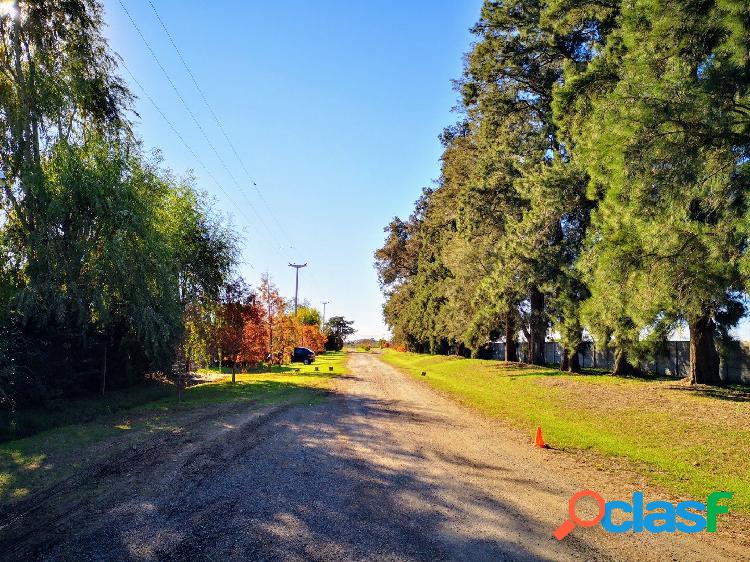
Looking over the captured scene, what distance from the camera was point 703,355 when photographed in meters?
18.2

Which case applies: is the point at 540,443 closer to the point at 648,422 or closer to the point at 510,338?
the point at 648,422

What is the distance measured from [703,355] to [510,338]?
16.0 m

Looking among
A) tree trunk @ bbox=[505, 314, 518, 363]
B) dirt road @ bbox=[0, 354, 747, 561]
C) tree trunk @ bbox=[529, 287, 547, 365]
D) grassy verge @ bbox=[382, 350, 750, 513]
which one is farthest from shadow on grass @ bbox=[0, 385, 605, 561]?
tree trunk @ bbox=[505, 314, 518, 363]

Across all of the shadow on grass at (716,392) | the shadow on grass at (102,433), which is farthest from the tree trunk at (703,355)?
the shadow on grass at (102,433)

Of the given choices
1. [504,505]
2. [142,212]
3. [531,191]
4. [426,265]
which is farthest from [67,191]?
[426,265]

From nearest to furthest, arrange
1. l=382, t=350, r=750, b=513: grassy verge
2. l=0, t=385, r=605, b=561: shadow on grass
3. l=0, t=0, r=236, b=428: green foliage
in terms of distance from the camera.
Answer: l=0, t=385, r=605, b=561: shadow on grass < l=382, t=350, r=750, b=513: grassy verge < l=0, t=0, r=236, b=428: green foliage

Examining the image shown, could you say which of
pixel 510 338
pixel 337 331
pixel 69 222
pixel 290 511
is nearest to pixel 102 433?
pixel 69 222

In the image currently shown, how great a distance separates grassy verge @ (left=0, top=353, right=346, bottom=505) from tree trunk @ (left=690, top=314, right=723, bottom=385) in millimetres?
14070

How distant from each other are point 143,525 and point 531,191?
22.8m

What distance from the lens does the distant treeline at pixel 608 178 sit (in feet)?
35.7

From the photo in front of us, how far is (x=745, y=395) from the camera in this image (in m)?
15.5

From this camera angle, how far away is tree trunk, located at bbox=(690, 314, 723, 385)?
18.0 meters

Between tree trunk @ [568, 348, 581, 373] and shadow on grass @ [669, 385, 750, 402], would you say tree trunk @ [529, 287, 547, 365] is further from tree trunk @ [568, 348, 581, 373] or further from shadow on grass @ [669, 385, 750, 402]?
shadow on grass @ [669, 385, 750, 402]

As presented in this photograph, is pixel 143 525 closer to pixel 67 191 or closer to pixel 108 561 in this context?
pixel 108 561
